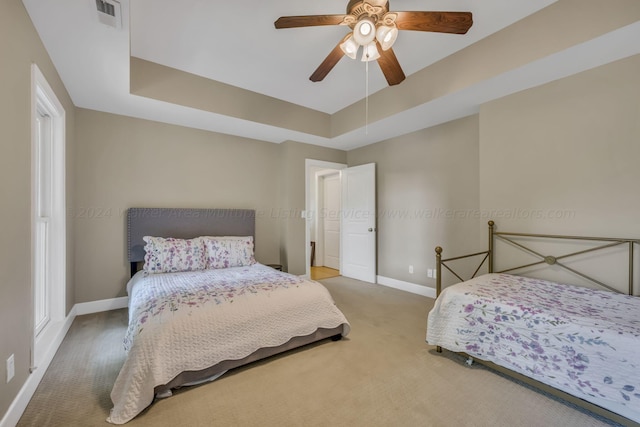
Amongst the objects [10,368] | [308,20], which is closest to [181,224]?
[10,368]

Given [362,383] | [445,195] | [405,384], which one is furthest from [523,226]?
[362,383]

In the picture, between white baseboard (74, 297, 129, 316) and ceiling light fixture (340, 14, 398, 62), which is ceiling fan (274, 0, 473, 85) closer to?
ceiling light fixture (340, 14, 398, 62)

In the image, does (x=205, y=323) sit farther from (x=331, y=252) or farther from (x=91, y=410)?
(x=331, y=252)

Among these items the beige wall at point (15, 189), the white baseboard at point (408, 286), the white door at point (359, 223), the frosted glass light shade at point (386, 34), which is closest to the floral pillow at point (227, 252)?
the beige wall at point (15, 189)

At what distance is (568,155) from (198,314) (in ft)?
11.3

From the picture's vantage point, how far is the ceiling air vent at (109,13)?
166cm

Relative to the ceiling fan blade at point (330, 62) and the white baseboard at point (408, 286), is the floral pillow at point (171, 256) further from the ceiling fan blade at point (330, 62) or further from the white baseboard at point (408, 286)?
the white baseboard at point (408, 286)

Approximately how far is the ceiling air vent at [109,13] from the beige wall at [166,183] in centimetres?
187

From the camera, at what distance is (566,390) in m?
1.66

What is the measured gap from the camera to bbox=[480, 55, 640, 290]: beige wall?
2.19 meters

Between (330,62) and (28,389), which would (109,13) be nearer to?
(330,62)

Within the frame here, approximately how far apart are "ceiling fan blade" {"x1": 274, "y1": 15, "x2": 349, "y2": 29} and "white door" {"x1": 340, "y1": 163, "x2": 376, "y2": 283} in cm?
288

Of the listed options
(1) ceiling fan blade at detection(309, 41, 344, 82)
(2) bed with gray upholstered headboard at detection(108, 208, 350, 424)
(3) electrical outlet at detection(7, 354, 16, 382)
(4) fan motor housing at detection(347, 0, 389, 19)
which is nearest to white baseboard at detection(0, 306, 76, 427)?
(3) electrical outlet at detection(7, 354, 16, 382)

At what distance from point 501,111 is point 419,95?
87 centimetres
